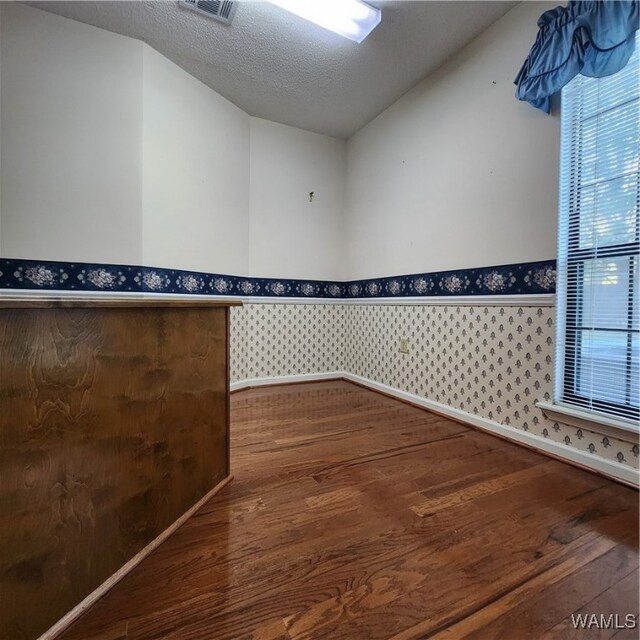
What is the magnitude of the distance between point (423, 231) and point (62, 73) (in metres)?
2.48

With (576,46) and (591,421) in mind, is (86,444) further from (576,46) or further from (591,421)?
(576,46)

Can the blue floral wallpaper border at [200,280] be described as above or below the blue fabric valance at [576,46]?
below

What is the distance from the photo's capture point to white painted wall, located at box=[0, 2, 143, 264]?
1.83 metres

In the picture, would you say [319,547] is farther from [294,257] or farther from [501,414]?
[294,257]

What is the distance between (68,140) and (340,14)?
174 centimetres

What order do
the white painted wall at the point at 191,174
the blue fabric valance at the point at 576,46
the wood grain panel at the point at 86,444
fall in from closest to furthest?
the wood grain panel at the point at 86,444
the blue fabric valance at the point at 576,46
the white painted wall at the point at 191,174

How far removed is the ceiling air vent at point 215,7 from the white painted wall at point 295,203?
1.05 m

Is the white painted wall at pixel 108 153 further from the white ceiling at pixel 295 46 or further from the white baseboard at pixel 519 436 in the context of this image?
the white baseboard at pixel 519 436

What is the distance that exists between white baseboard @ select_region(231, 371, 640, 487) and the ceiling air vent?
250cm

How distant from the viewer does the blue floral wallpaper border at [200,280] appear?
5.85 ft

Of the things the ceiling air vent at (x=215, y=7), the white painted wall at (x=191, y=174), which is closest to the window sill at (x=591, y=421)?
the white painted wall at (x=191, y=174)

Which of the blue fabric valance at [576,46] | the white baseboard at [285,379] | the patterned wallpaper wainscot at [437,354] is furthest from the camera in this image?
the white baseboard at [285,379]

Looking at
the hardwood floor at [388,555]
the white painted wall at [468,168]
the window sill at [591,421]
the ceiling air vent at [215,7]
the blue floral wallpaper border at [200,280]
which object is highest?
the ceiling air vent at [215,7]

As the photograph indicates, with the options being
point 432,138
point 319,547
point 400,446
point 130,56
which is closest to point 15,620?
point 319,547
